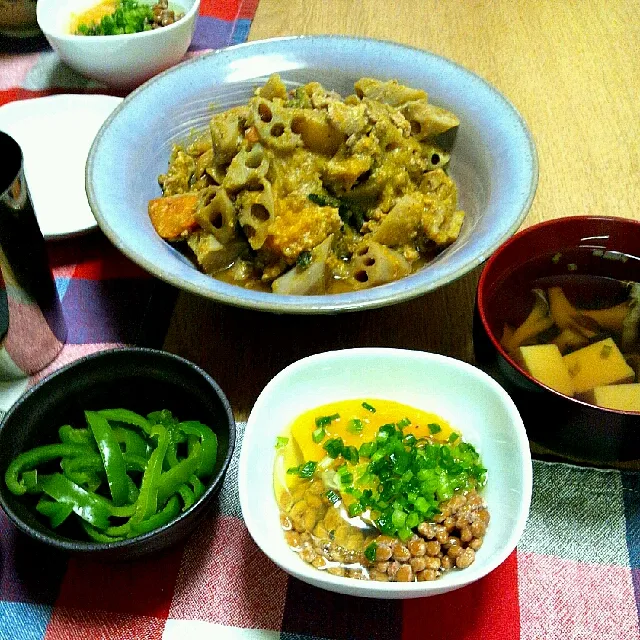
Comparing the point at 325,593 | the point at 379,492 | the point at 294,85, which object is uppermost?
the point at 294,85

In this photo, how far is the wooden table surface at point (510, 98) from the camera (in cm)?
120

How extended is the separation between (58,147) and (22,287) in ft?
2.22

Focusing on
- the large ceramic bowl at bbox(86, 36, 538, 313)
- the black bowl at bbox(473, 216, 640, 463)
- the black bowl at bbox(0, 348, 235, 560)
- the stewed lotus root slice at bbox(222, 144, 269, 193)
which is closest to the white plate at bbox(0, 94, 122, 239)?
the large ceramic bowl at bbox(86, 36, 538, 313)

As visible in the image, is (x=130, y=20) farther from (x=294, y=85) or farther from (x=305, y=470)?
(x=305, y=470)

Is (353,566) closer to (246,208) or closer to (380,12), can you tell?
(246,208)

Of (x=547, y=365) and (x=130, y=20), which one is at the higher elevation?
(x=130, y=20)

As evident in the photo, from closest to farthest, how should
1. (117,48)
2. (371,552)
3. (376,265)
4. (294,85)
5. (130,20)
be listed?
(371,552) < (376,265) < (294,85) < (117,48) < (130,20)

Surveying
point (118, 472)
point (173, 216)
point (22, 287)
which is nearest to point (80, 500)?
point (118, 472)

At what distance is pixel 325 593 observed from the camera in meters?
0.87

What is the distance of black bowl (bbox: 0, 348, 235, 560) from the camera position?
814 millimetres

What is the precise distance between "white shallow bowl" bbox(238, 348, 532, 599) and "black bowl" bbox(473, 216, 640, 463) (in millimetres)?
44

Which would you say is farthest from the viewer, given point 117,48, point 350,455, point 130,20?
point 130,20

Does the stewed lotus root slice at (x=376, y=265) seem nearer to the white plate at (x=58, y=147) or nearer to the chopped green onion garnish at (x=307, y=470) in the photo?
the chopped green onion garnish at (x=307, y=470)

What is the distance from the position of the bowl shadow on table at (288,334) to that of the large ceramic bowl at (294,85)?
0.12 m
